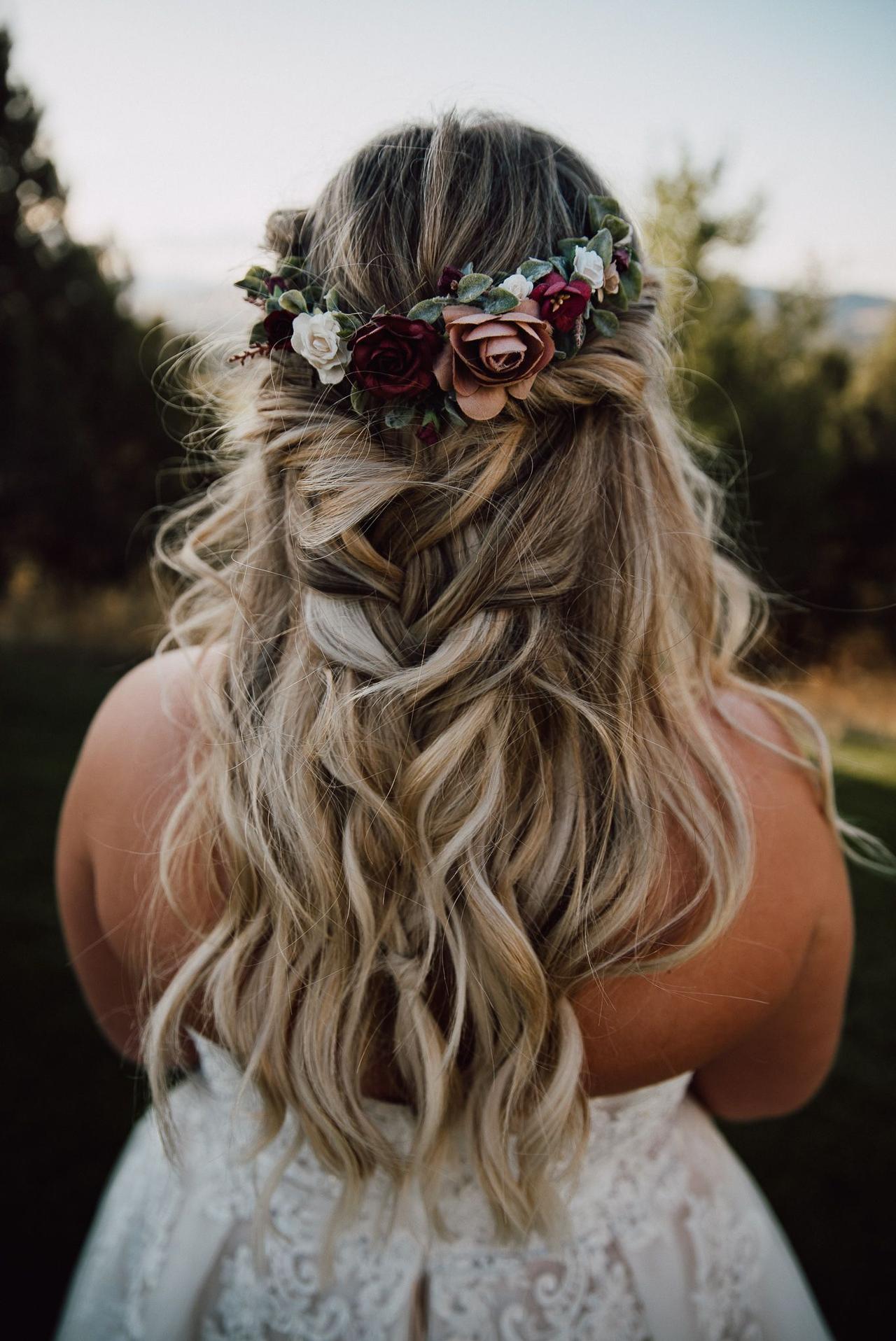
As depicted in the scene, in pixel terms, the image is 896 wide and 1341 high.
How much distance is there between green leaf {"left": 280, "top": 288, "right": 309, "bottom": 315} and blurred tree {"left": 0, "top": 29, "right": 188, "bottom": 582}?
242 inches

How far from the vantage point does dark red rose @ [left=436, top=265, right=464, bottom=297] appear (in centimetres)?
96

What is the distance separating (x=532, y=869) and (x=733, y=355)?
26.4ft

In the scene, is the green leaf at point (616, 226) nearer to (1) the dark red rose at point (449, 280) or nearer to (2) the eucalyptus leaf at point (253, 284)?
(1) the dark red rose at point (449, 280)

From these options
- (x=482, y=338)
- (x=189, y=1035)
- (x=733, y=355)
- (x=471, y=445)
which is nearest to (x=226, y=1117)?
(x=189, y=1035)

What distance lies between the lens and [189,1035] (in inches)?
53.4

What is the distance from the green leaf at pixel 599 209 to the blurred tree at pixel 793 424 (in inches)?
175

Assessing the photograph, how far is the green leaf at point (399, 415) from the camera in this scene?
3.23 ft

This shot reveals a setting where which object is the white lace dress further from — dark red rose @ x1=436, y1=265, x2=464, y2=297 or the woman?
dark red rose @ x1=436, y1=265, x2=464, y2=297

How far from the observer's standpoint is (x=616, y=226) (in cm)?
103

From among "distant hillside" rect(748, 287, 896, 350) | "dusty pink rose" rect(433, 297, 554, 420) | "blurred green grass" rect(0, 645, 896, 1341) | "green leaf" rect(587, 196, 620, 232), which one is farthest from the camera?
"distant hillside" rect(748, 287, 896, 350)

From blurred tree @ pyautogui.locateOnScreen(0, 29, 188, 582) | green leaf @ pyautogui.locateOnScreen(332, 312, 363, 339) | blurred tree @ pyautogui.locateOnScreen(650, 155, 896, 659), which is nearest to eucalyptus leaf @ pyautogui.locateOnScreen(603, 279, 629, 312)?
green leaf @ pyautogui.locateOnScreen(332, 312, 363, 339)

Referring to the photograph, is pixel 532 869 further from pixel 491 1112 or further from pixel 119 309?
pixel 119 309

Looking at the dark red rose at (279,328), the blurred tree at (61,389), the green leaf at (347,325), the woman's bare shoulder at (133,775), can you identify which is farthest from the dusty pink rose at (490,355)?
the blurred tree at (61,389)

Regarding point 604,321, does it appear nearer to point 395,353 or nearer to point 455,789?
point 395,353
